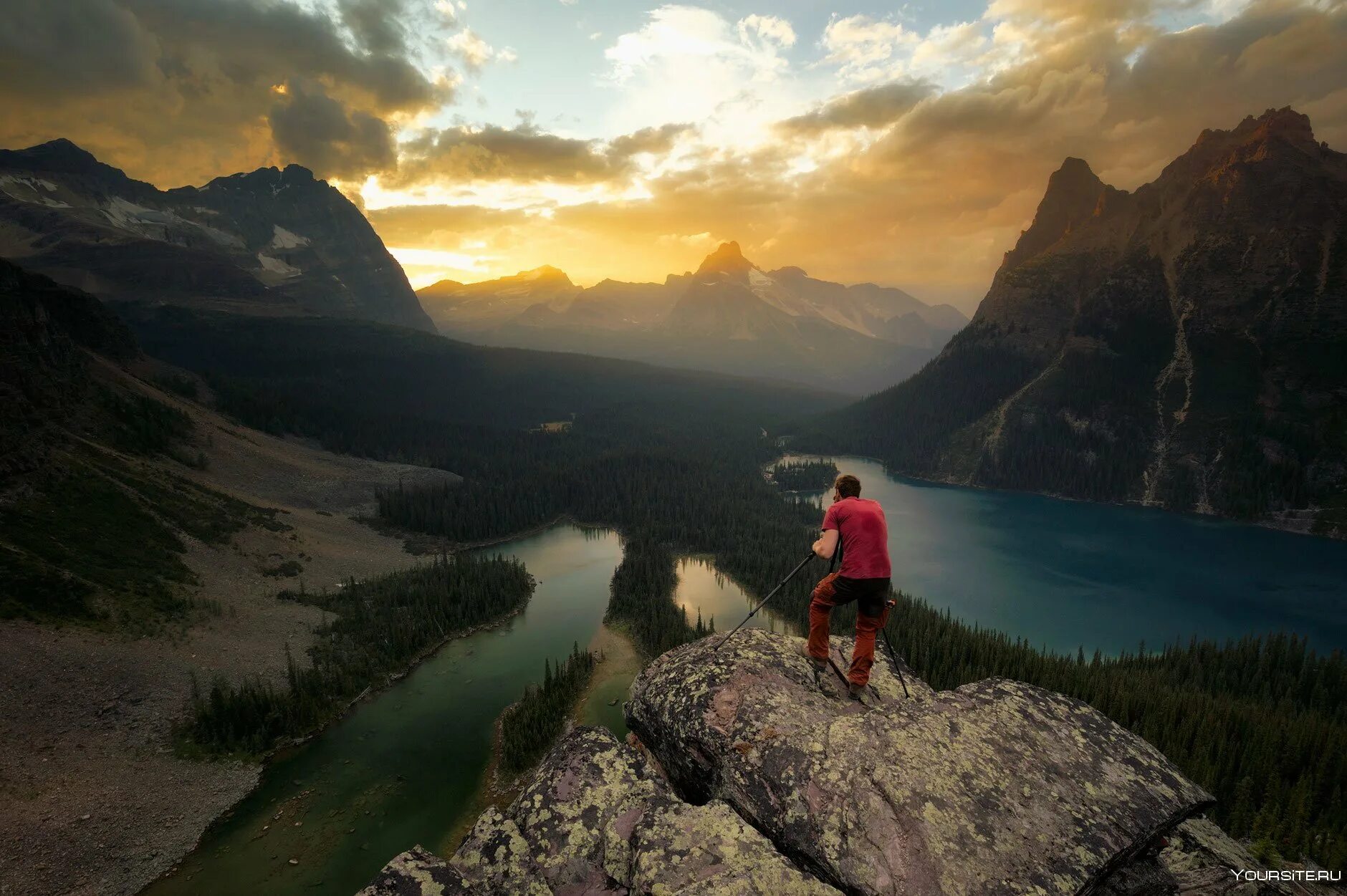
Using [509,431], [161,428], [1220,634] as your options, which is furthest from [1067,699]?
[509,431]

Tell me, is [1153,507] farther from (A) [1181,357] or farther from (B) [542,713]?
(B) [542,713]

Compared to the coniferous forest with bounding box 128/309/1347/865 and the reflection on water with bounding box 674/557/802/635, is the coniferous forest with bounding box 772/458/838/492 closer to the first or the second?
the coniferous forest with bounding box 128/309/1347/865

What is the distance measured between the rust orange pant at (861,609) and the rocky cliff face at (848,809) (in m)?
0.86

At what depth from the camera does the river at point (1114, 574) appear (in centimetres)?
5353

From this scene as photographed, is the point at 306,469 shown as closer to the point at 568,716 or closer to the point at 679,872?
the point at 568,716

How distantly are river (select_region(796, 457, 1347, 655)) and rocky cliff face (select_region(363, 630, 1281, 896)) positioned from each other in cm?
5018

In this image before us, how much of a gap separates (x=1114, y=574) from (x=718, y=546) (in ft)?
162

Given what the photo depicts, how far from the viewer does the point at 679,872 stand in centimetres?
660

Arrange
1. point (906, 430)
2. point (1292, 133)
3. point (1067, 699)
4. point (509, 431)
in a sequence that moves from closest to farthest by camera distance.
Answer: point (1067, 699) < point (1292, 133) < point (509, 431) < point (906, 430)

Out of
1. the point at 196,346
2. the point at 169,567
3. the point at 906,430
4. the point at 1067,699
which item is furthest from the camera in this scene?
the point at 196,346

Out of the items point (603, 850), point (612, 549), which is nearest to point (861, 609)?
point (603, 850)

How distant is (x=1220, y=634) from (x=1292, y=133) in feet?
427

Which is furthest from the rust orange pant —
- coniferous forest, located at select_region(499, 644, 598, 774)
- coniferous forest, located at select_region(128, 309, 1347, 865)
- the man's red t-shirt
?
coniferous forest, located at select_region(499, 644, 598, 774)

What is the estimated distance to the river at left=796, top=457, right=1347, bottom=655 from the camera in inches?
2108
